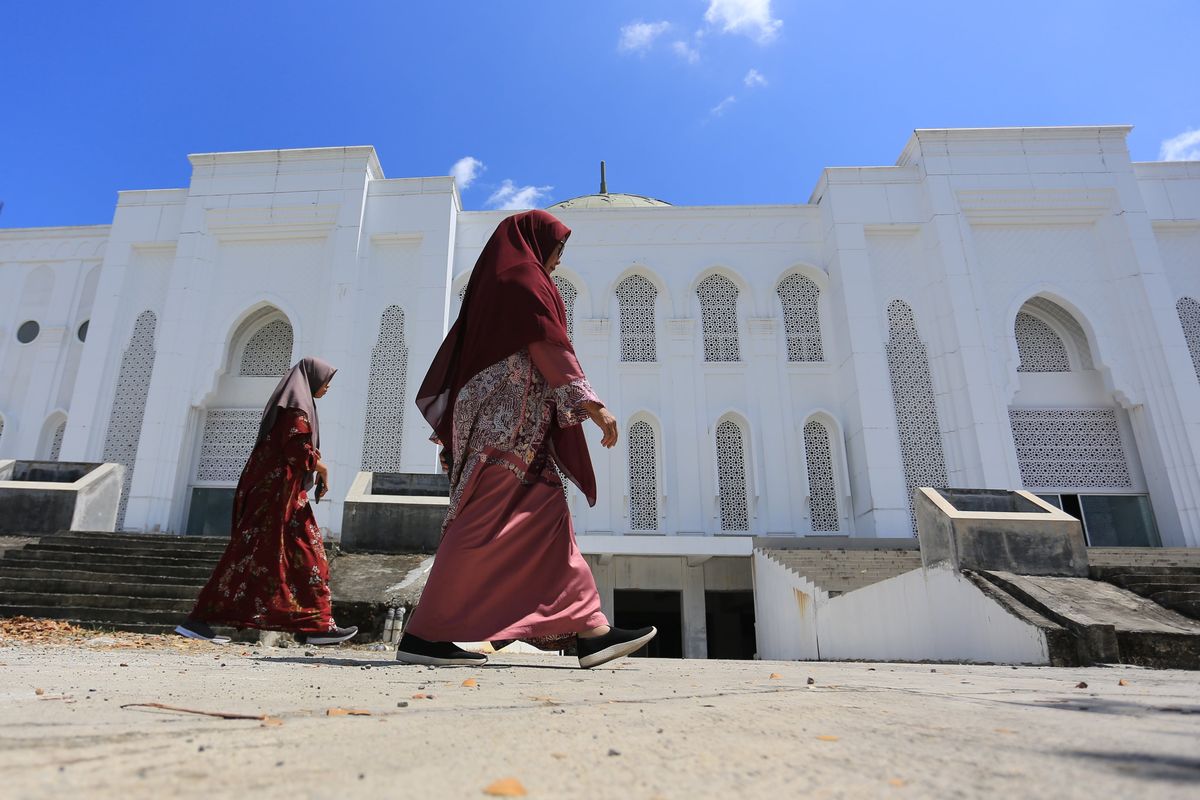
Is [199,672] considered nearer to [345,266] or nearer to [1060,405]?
[345,266]

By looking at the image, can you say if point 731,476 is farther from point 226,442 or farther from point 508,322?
point 508,322

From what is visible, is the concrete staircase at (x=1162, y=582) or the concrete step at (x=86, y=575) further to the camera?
the concrete step at (x=86, y=575)

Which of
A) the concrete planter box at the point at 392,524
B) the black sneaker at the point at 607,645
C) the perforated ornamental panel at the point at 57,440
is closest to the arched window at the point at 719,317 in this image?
the concrete planter box at the point at 392,524

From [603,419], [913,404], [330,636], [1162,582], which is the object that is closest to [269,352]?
[330,636]

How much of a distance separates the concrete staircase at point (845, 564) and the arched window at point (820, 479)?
1426 millimetres

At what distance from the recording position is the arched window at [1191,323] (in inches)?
459

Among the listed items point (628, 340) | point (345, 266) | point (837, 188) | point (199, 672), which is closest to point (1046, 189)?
point (837, 188)

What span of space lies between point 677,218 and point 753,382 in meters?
3.22

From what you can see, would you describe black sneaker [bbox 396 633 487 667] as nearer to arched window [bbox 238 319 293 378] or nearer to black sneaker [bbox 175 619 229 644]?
black sneaker [bbox 175 619 229 644]

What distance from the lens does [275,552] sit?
12.3ft

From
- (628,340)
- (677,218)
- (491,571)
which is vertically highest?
(677,218)

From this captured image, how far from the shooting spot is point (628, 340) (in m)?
12.2

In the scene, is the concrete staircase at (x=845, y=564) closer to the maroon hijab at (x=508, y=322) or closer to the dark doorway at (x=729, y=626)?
the dark doorway at (x=729, y=626)

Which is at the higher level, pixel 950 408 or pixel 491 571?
pixel 950 408
